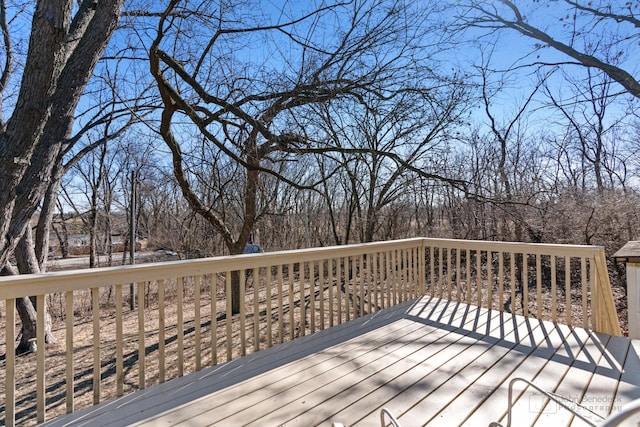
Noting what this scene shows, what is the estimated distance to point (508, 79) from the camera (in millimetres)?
6105

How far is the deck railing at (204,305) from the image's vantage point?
6.07ft

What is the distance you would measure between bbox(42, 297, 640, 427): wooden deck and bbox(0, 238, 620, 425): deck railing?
187 millimetres

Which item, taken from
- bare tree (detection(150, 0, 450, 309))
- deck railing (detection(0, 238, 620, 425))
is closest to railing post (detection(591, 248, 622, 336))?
deck railing (detection(0, 238, 620, 425))

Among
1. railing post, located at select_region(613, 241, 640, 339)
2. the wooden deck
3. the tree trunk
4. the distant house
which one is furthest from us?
the distant house

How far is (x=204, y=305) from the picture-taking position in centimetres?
650

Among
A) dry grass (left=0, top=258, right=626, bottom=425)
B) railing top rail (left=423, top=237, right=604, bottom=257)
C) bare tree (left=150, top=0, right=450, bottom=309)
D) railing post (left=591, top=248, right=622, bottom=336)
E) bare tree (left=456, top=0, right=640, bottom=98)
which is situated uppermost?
bare tree (left=456, top=0, right=640, bottom=98)

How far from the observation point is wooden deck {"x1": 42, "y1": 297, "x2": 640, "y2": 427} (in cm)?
179

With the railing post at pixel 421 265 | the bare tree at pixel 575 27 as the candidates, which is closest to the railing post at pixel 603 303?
the railing post at pixel 421 265

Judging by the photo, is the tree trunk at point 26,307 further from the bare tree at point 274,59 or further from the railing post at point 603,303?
the railing post at point 603,303

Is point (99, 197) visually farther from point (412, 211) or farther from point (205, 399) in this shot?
point (205, 399)

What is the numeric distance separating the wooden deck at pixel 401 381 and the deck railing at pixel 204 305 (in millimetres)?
187

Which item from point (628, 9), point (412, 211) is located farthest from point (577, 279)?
point (628, 9)

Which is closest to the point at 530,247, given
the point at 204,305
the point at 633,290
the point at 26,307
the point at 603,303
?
the point at 603,303

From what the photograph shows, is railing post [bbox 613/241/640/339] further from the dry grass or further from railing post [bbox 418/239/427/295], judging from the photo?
railing post [bbox 418/239/427/295]
